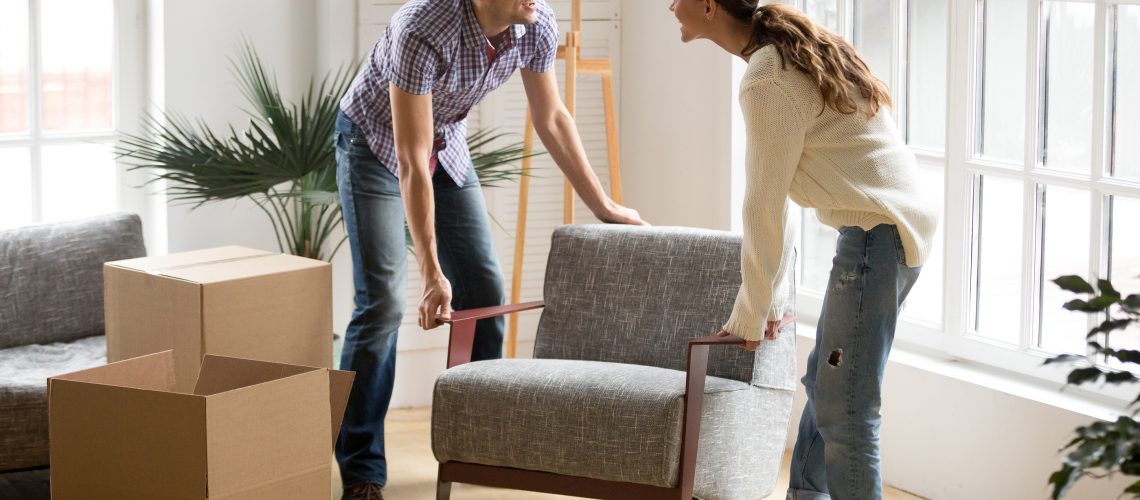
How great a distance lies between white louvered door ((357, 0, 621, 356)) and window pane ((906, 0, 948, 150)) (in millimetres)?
1115

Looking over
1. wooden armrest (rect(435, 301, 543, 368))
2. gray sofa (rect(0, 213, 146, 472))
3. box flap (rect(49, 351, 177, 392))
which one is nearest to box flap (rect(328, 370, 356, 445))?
box flap (rect(49, 351, 177, 392))

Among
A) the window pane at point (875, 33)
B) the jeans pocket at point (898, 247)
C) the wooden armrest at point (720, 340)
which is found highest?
the window pane at point (875, 33)

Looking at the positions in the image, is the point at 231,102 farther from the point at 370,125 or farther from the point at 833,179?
the point at 833,179

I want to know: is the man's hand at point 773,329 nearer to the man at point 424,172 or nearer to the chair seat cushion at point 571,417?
the chair seat cushion at point 571,417

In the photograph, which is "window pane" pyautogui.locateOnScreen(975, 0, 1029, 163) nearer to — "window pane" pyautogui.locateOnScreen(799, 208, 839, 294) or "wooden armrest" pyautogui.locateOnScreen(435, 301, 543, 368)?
"window pane" pyautogui.locateOnScreen(799, 208, 839, 294)

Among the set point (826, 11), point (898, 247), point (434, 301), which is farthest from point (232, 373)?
point (826, 11)

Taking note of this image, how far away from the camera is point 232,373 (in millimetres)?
2133

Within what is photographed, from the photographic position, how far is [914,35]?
10.7 ft

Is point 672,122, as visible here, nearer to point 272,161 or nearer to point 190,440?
point 272,161

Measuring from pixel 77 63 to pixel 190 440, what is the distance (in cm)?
232

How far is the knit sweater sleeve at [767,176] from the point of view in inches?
87.7

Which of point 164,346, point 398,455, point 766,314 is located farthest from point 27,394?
point 766,314

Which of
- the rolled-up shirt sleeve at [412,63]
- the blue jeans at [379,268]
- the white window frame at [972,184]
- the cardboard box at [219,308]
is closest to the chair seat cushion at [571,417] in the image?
the blue jeans at [379,268]

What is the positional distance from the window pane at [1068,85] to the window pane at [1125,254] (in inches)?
5.2
